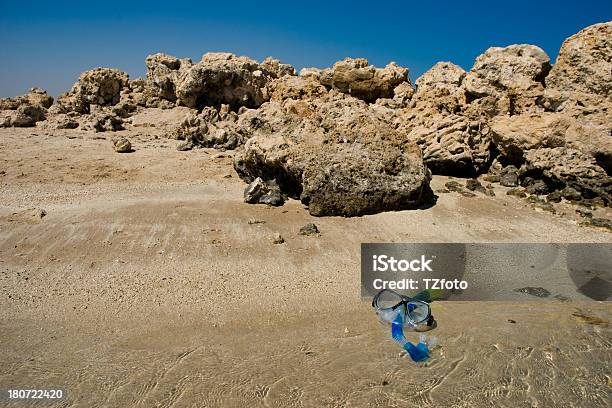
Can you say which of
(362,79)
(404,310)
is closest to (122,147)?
(362,79)

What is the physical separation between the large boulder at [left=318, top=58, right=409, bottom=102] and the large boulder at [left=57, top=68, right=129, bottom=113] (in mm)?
12473

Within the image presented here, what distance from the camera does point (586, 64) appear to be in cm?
1186

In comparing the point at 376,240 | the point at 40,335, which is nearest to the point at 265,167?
the point at 376,240

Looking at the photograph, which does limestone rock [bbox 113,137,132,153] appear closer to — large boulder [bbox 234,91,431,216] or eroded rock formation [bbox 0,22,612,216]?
eroded rock formation [bbox 0,22,612,216]

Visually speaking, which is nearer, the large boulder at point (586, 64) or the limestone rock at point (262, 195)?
the limestone rock at point (262, 195)

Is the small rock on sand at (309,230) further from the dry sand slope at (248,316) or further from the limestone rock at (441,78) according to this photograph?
the limestone rock at (441,78)

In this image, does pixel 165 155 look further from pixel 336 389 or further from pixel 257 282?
pixel 336 389

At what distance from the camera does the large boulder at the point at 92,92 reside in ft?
68.8

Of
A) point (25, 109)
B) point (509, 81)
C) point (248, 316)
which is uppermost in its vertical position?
point (509, 81)

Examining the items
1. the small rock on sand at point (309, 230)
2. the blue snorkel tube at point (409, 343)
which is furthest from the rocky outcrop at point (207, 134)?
the blue snorkel tube at point (409, 343)

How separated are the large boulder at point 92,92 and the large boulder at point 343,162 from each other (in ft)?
49.7

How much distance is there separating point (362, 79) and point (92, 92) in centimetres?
1416

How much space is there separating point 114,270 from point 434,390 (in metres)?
4.75

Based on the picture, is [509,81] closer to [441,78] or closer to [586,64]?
[586,64]
